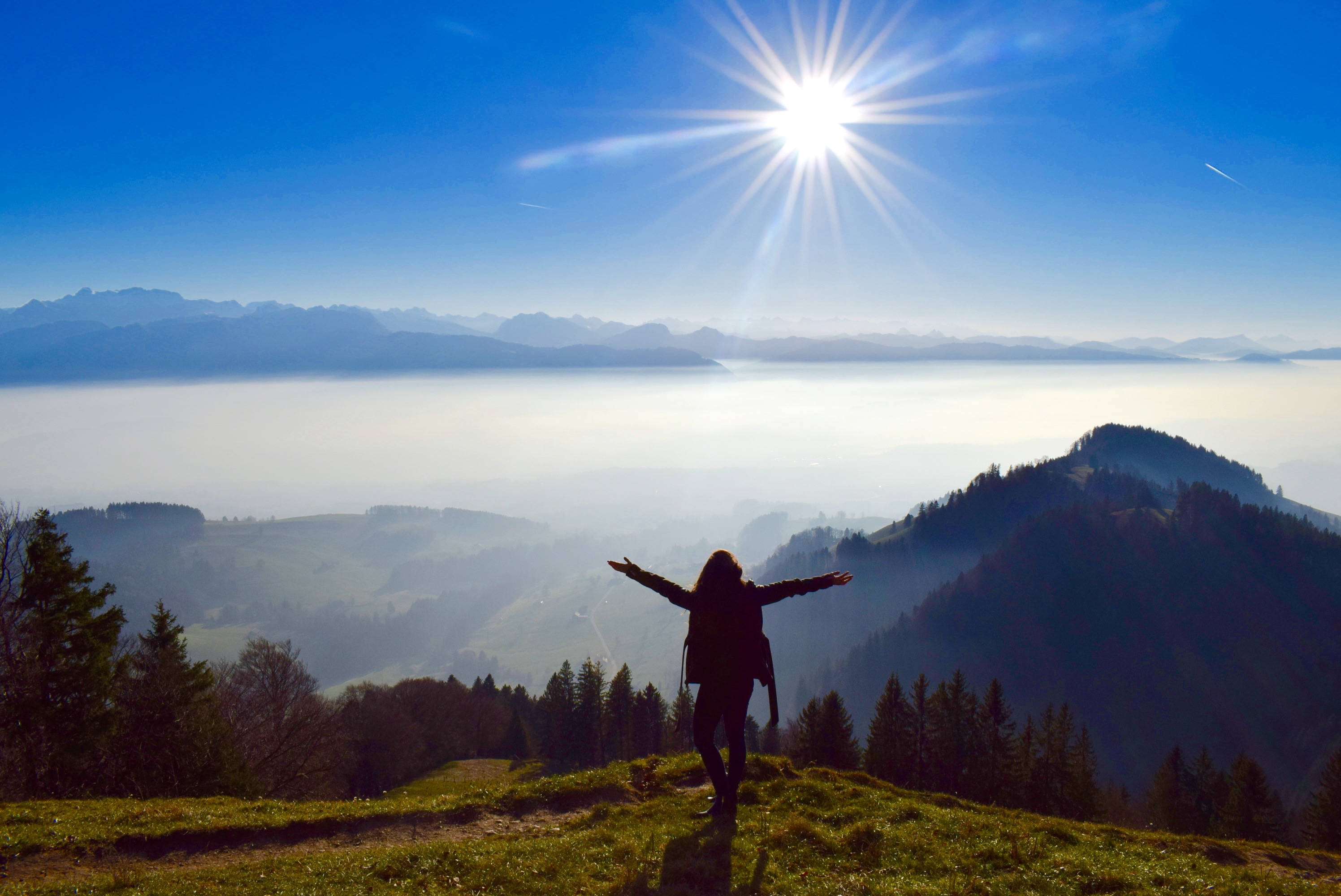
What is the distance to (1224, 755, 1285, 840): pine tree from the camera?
155ft

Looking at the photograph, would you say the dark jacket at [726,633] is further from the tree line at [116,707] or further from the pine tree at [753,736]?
the pine tree at [753,736]

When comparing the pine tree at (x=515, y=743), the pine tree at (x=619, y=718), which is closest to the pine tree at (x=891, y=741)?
the pine tree at (x=619, y=718)

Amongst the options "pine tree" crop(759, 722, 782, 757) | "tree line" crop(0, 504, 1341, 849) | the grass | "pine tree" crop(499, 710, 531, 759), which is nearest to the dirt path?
"tree line" crop(0, 504, 1341, 849)

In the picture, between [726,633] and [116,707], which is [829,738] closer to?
[726,633]

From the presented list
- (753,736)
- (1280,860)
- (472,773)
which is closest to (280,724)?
(472,773)

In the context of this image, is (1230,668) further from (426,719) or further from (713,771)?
(713,771)

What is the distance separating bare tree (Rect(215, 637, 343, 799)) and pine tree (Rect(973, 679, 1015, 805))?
61.8m

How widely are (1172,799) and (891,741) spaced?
2828 cm

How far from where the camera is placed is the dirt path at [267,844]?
444 inches

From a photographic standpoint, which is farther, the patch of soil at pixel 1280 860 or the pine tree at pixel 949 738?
the pine tree at pixel 949 738

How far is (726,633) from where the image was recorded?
39.1 ft

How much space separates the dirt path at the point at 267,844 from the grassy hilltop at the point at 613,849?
0.04 metres

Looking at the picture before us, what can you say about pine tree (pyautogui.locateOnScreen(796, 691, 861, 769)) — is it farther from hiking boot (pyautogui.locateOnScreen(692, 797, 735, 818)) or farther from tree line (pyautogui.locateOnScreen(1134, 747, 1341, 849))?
hiking boot (pyautogui.locateOnScreen(692, 797, 735, 818))

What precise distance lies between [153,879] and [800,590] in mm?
12874
